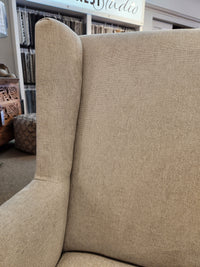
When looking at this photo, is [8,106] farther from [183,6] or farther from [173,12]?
[183,6]

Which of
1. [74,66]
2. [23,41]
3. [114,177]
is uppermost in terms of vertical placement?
[23,41]

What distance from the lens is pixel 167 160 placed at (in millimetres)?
397

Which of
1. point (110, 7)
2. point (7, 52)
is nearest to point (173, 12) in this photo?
point (110, 7)

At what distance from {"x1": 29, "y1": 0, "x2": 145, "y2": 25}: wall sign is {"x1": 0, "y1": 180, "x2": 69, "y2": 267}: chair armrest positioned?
7.28ft

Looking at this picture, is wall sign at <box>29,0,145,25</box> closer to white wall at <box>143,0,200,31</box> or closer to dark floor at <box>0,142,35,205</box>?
white wall at <box>143,0,200,31</box>

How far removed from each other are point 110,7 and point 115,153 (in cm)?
252

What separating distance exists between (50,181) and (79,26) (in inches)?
94.0

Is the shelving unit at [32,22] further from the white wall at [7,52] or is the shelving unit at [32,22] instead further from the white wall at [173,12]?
the white wall at [173,12]

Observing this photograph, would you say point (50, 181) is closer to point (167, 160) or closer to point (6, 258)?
point (6, 258)

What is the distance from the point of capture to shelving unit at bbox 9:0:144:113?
193 centimetres

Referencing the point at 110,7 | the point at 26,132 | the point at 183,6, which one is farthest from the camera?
the point at 183,6

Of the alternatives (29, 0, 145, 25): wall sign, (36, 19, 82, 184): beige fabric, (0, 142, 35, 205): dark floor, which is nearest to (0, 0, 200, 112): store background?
(29, 0, 145, 25): wall sign

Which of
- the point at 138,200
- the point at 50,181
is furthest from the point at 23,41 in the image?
the point at 138,200

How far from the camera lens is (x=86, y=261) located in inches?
16.3
